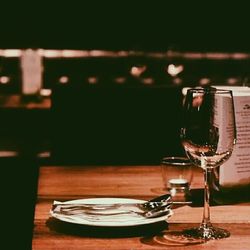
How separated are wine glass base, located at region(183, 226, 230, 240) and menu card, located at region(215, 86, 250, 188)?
0.22 meters

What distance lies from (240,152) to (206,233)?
30 cm

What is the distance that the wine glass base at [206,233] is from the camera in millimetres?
1075

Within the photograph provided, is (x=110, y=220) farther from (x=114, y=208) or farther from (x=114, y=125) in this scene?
(x=114, y=125)

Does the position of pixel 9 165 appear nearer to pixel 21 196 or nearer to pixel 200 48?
pixel 21 196

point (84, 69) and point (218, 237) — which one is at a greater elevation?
point (84, 69)

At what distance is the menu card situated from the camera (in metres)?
1.32

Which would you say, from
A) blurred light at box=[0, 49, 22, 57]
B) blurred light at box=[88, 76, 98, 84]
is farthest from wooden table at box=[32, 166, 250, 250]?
blurred light at box=[0, 49, 22, 57]

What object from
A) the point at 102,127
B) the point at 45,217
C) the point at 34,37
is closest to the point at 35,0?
the point at 34,37

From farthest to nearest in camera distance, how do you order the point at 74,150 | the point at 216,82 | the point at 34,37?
the point at 34,37 < the point at 216,82 < the point at 74,150

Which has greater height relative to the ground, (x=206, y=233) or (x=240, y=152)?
(x=240, y=152)

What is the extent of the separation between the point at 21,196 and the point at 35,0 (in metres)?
2.35

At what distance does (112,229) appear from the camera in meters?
1.10

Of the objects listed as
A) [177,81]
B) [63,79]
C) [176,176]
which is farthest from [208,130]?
[63,79]

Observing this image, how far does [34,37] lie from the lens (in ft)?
17.5
